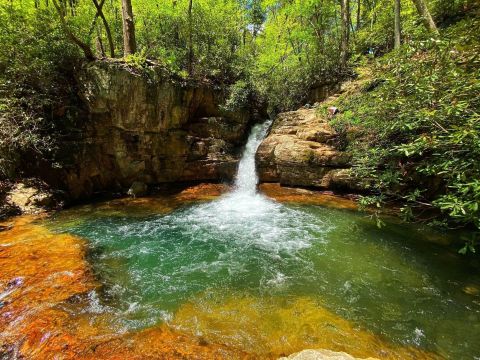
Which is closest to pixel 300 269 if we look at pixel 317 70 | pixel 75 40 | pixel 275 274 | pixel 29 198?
pixel 275 274

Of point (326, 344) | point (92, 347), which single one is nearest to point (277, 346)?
point (326, 344)

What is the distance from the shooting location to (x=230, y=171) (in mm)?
13523

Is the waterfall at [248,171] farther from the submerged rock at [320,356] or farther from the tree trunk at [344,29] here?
the submerged rock at [320,356]

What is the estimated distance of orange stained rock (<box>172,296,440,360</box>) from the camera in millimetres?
3598

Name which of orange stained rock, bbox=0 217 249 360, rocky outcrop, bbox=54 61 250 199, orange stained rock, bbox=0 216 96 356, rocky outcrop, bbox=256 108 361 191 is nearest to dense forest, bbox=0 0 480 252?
rocky outcrop, bbox=54 61 250 199

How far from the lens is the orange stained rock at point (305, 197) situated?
9.74 m

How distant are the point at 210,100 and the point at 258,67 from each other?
4.79 metres

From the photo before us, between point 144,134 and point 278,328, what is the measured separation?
1032 centimetres

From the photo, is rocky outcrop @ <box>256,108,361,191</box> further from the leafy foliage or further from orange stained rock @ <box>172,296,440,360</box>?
orange stained rock @ <box>172,296,440,360</box>

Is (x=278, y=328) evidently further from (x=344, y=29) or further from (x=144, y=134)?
(x=344, y=29)

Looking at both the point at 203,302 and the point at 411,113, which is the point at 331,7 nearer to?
the point at 411,113

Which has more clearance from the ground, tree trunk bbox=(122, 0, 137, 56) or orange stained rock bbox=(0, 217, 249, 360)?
tree trunk bbox=(122, 0, 137, 56)

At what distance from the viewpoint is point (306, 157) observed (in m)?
11.1

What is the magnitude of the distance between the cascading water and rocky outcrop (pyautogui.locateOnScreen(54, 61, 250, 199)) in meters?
3.35
